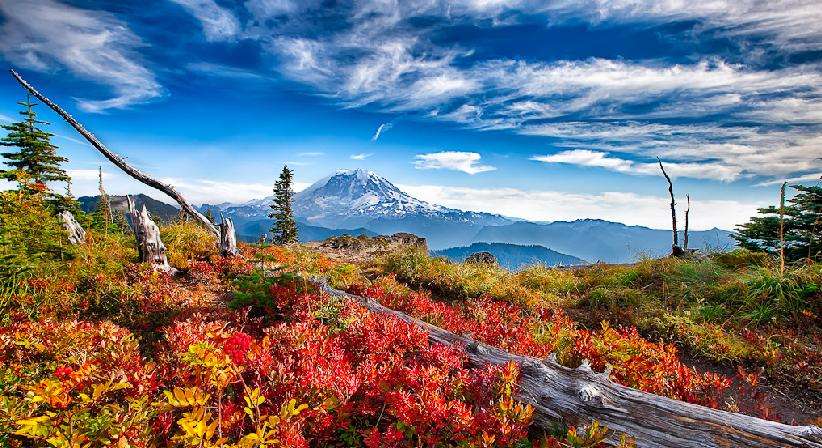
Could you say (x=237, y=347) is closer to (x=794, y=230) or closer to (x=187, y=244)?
(x=187, y=244)

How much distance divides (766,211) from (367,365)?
81.9 ft

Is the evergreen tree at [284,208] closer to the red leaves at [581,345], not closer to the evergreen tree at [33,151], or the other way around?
the evergreen tree at [33,151]

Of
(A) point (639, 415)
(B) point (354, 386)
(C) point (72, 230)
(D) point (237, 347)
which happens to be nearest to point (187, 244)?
(C) point (72, 230)

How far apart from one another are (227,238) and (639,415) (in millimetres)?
13079

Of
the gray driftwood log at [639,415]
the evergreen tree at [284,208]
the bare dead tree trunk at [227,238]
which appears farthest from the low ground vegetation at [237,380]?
the evergreen tree at [284,208]

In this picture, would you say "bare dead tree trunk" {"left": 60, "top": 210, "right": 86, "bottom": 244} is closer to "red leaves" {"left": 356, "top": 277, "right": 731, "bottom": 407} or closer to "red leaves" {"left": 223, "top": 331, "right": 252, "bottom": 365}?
"red leaves" {"left": 356, "top": 277, "right": 731, "bottom": 407}

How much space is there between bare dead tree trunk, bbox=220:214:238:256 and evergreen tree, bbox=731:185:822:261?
21968mm

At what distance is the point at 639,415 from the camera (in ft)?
14.9

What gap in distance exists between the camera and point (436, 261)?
16.3 m

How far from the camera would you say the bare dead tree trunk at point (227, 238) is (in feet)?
44.4

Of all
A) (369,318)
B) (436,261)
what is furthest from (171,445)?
(436,261)

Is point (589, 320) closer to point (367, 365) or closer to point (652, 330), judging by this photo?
point (652, 330)

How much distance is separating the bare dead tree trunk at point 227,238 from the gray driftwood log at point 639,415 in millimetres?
11251

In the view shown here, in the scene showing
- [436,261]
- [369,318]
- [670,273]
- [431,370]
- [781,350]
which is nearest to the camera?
[431,370]
